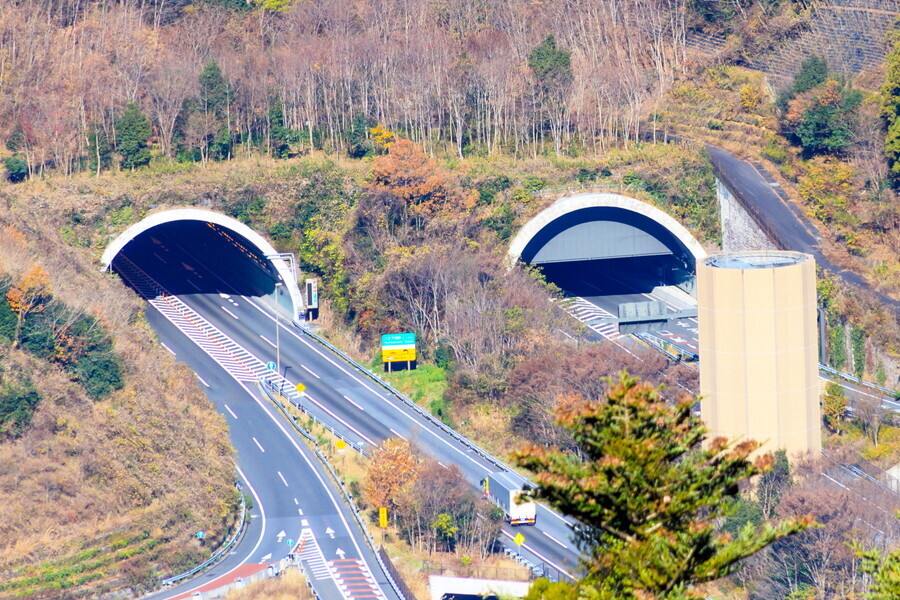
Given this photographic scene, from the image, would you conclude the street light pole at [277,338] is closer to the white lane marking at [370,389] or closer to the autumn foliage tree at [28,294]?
the white lane marking at [370,389]

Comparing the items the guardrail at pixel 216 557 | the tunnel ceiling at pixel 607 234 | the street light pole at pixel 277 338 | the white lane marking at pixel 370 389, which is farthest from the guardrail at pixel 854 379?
the guardrail at pixel 216 557

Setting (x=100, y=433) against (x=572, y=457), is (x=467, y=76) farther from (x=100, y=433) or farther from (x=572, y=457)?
(x=572, y=457)

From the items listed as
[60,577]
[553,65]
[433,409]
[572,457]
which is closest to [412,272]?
[433,409]

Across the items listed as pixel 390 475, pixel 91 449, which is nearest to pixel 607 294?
pixel 390 475

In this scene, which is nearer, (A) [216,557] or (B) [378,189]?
(A) [216,557]

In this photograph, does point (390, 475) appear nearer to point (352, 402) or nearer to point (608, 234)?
point (352, 402)

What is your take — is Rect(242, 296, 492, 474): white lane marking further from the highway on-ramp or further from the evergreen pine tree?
the evergreen pine tree
